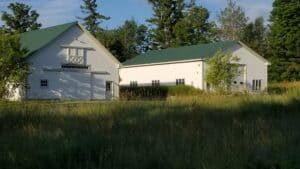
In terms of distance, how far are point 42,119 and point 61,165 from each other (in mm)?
4834

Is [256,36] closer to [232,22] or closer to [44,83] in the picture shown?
[232,22]

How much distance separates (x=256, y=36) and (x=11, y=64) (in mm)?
67211

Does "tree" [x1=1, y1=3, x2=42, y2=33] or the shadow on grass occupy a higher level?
"tree" [x1=1, y1=3, x2=42, y2=33]

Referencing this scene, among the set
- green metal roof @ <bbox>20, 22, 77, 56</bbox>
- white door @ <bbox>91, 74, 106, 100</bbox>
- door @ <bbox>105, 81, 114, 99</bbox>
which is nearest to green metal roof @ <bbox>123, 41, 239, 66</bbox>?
door @ <bbox>105, 81, 114, 99</bbox>

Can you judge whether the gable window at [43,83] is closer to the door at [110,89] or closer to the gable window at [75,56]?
the gable window at [75,56]

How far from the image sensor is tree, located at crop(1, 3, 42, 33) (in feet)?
287

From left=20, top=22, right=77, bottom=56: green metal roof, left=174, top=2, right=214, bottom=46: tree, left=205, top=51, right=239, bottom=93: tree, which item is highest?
left=174, top=2, right=214, bottom=46: tree

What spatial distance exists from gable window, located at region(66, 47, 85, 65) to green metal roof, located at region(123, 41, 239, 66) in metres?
12.6

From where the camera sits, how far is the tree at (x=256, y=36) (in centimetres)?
9469

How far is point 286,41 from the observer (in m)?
78.6

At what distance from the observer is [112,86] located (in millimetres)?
59062

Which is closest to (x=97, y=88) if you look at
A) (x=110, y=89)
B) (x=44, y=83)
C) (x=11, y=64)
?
(x=110, y=89)

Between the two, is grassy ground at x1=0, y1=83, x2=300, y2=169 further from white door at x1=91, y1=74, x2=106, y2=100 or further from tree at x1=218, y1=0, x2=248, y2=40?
tree at x1=218, y1=0, x2=248, y2=40

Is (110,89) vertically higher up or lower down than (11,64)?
lower down
